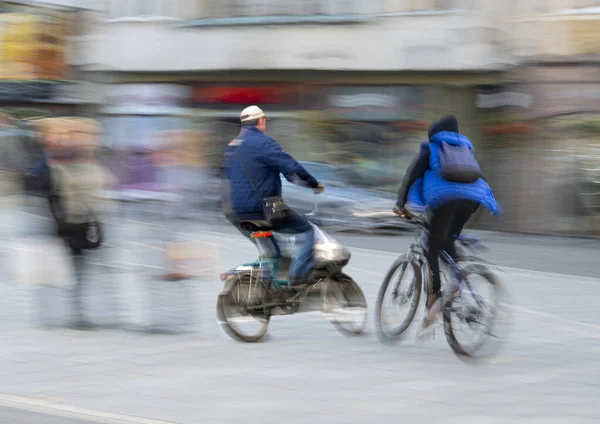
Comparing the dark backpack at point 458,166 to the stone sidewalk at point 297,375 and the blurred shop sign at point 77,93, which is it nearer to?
the stone sidewalk at point 297,375

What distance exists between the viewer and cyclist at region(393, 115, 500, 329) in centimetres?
861

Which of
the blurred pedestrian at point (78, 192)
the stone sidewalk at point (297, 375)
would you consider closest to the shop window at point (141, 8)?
the stone sidewalk at point (297, 375)

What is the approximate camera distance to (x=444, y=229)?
8.71 metres

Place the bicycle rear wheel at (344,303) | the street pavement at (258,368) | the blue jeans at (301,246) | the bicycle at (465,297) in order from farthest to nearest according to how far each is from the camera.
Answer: the bicycle rear wheel at (344,303) < the blue jeans at (301,246) < the bicycle at (465,297) < the street pavement at (258,368)

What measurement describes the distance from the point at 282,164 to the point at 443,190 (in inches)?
45.3

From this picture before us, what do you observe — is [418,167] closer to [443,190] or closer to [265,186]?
[443,190]

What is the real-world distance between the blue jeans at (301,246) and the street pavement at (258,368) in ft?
1.69

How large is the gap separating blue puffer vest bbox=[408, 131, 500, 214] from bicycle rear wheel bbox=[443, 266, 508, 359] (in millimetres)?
451

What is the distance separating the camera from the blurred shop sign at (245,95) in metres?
27.5

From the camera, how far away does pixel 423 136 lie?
83.8 feet

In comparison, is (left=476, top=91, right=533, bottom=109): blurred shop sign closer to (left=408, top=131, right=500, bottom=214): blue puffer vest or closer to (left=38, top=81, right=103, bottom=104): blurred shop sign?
(left=38, top=81, right=103, bottom=104): blurred shop sign

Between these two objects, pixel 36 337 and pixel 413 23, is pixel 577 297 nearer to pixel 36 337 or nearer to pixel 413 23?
pixel 36 337

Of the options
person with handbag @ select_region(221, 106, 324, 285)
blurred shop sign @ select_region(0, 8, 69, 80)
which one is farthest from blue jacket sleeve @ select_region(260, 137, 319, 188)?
blurred shop sign @ select_region(0, 8, 69, 80)

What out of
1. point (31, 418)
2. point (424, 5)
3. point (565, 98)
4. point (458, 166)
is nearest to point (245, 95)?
point (424, 5)
